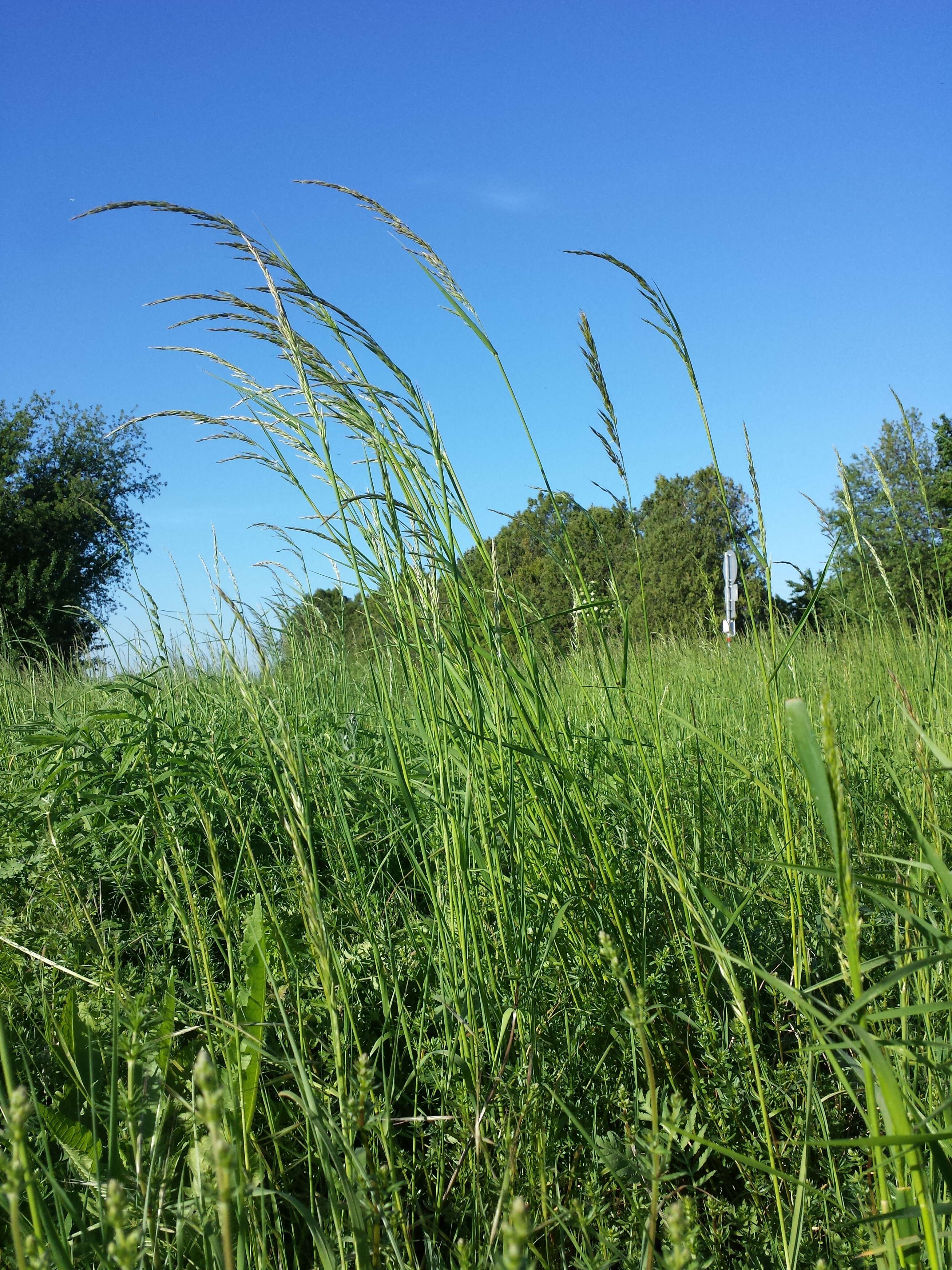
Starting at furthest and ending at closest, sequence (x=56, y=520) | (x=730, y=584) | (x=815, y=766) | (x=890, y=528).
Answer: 1. (x=56, y=520)
2. (x=730, y=584)
3. (x=890, y=528)
4. (x=815, y=766)

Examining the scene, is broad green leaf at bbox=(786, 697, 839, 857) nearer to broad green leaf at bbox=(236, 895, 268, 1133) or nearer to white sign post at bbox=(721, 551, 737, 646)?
broad green leaf at bbox=(236, 895, 268, 1133)

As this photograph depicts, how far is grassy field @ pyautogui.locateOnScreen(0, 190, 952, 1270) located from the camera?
0.84 m


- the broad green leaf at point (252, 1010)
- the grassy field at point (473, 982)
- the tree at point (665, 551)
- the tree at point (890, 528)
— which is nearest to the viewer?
the grassy field at point (473, 982)

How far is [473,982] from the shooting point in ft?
4.03

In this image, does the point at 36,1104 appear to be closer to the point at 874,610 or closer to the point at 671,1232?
the point at 671,1232

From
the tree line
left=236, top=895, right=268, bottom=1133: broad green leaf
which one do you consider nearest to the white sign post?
the tree line

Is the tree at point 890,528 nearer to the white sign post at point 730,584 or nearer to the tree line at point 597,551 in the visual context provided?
the tree line at point 597,551

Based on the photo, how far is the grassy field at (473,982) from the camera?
844mm

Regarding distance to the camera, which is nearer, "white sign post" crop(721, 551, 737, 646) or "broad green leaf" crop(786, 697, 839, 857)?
"broad green leaf" crop(786, 697, 839, 857)

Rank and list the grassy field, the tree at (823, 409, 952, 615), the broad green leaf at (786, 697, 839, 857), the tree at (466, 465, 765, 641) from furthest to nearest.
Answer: the tree at (466, 465, 765, 641) < the tree at (823, 409, 952, 615) < the grassy field < the broad green leaf at (786, 697, 839, 857)

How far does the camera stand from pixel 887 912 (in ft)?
5.28

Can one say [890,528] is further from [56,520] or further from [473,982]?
[56,520]

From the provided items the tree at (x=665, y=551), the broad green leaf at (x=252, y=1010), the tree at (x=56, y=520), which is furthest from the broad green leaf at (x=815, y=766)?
the tree at (x=56, y=520)

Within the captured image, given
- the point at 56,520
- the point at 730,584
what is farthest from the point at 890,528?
the point at 56,520
